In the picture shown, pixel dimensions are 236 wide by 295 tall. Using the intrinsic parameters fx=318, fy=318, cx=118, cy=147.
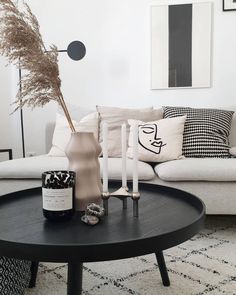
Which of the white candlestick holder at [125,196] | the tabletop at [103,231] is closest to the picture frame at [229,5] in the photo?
the tabletop at [103,231]

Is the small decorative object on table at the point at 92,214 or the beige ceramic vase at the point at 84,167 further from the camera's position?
the beige ceramic vase at the point at 84,167

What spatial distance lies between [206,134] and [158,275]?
3.74ft

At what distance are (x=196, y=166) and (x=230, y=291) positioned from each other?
29.2 inches

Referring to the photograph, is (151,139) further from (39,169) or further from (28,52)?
(28,52)

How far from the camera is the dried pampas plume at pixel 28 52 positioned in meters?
0.93

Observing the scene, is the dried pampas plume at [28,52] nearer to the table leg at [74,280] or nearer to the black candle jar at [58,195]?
the black candle jar at [58,195]

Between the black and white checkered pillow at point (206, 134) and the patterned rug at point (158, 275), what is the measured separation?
69 centimetres

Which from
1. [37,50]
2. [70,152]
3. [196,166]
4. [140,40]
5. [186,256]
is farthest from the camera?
[140,40]

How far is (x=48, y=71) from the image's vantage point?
38.2 inches

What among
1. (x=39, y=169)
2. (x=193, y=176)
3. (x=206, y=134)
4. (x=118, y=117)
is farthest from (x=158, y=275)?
(x=118, y=117)

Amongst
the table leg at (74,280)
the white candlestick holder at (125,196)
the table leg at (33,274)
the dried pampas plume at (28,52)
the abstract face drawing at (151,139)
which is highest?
the dried pampas plume at (28,52)

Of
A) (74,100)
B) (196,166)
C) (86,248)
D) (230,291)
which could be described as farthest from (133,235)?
(74,100)

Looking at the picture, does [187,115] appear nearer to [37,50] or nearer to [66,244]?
[37,50]

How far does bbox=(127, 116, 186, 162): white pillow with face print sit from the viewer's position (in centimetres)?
212
